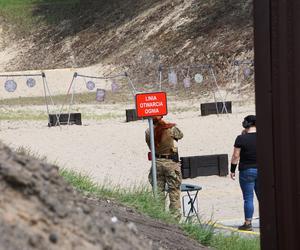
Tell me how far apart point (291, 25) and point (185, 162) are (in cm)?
819

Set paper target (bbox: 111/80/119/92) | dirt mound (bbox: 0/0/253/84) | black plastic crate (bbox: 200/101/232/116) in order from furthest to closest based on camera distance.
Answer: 1. dirt mound (bbox: 0/0/253/84)
2. paper target (bbox: 111/80/119/92)
3. black plastic crate (bbox: 200/101/232/116)

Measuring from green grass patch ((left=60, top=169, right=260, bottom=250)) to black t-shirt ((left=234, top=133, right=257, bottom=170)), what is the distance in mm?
1250

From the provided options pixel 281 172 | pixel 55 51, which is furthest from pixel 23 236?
pixel 55 51

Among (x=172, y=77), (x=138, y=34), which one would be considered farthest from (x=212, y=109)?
(x=138, y=34)

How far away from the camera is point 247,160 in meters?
7.98

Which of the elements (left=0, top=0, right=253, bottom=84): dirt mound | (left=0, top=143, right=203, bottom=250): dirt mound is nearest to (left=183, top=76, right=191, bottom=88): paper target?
(left=0, top=0, right=253, bottom=84): dirt mound

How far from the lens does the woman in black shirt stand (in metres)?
7.92

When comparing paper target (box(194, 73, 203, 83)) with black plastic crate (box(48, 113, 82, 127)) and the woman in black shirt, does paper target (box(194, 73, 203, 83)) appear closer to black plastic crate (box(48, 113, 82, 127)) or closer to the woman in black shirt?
black plastic crate (box(48, 113, 82, 127))

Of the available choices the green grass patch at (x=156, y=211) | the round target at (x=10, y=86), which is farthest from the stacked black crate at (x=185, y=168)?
the round target at (x=10, y=86)

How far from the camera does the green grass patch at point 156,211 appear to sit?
6.32 metres

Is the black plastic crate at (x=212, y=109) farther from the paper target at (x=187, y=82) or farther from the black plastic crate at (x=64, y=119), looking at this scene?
the paper target at (x=187, y=82)

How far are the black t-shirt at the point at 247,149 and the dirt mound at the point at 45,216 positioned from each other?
480 cm

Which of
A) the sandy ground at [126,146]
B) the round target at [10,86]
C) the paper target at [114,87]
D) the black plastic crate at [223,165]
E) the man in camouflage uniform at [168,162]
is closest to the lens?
the man in camouflage uniform at [168,162]

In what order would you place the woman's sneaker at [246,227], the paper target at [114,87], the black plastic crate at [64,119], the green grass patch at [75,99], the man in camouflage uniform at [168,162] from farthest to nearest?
the green grass patch at [75,99], the paper target at [114,87], the black plastic crate at [64,119], the woman's sneaker at [246,227], the man in camouflage uniform at [168,162]
